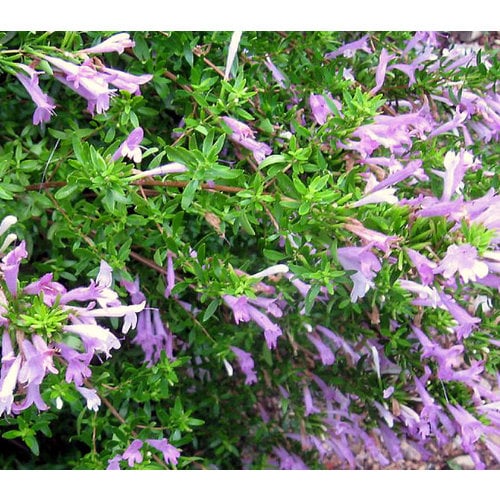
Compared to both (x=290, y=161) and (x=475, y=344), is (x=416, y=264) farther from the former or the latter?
(x=475, y=344)

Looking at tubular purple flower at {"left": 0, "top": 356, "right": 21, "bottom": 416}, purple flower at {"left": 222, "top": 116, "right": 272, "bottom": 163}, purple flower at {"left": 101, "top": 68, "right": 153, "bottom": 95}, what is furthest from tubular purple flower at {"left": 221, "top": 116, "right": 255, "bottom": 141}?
tubular purple flower at {"left": 0, "top": 356, "right": 21, "bottom": 416}

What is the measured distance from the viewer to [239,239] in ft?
7.02

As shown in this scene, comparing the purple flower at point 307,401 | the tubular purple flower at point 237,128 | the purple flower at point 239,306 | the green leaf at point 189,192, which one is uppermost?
the tubular purple flower at point 237,128

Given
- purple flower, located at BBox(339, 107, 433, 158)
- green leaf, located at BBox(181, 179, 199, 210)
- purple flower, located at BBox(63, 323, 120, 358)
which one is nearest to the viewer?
purple flower, located at BBox(63, 323, 120, 358)

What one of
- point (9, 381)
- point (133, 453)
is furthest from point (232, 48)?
point (133, 453)

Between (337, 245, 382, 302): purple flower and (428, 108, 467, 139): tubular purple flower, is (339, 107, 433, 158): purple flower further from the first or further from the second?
(337, 245, 382, 302): purple flower

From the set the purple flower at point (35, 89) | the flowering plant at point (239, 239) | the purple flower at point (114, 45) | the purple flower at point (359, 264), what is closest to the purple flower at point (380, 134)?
the flowering plant at point (239, 239)

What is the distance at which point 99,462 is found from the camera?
1.73m

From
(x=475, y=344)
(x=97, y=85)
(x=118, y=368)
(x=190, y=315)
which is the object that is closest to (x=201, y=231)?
(x=190, y=315)

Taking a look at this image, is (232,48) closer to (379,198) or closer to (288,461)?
(379,198)

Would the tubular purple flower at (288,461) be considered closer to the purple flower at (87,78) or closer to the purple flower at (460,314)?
the purple flower at (460,314)

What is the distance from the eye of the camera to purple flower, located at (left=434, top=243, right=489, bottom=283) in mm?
1135

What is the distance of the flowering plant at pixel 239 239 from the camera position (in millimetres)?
1309

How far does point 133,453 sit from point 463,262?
0.97m
